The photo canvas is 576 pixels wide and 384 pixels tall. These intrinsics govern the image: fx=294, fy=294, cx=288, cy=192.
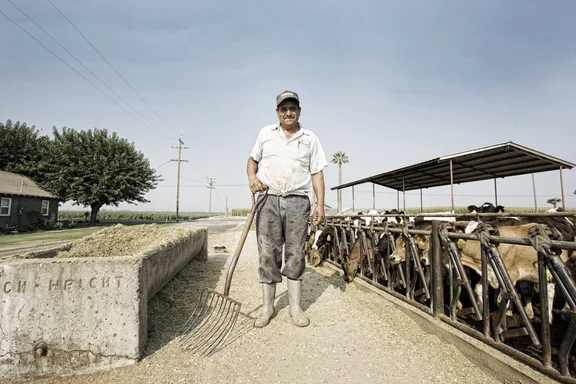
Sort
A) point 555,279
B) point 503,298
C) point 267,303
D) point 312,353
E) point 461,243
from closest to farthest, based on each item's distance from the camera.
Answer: point 555,279 → point 503,298 → point 312,353 → point 461,243 → point 267,303

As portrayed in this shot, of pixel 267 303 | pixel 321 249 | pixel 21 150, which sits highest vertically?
pixel 21 150

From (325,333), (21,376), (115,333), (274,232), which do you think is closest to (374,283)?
(325,333)

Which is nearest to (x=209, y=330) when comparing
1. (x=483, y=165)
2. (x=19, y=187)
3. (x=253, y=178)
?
(x=253, y=178)

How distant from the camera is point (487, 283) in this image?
8.03 ft

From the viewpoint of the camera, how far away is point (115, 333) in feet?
7.07

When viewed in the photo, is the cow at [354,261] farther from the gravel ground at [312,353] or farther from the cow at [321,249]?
the cow at [321,249]

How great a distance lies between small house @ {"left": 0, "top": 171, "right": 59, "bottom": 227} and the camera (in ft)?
67.3

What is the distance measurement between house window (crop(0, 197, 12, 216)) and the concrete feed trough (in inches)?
995

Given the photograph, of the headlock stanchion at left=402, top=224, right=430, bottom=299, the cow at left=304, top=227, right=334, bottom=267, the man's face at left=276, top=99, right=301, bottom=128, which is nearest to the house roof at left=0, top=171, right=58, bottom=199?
the cow at left=304, top=227, right=334, bottom=267

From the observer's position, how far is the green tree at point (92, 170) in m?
24.7

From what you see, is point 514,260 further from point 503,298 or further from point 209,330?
point 209,330

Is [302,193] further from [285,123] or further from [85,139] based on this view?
[85,139]

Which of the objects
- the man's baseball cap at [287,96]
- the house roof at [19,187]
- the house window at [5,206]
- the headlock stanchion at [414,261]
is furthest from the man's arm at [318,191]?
the house window at [5,206]

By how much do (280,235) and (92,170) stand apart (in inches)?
1089
